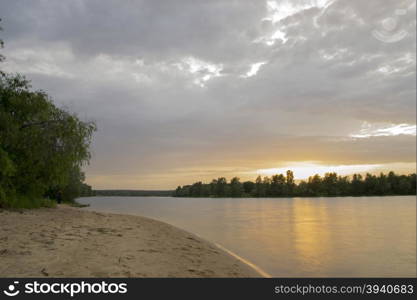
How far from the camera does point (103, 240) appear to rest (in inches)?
539

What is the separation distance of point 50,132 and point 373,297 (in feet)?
81.2

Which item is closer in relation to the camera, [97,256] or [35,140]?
[97,256]

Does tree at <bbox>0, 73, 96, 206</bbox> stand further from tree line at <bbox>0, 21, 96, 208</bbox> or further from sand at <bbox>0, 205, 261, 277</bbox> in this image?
sand at <bbox>0, 205, 261, 277</bbox>

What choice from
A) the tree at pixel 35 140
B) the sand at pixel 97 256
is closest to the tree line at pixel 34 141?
the tree at pixel 35 140

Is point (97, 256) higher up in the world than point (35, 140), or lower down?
lower down

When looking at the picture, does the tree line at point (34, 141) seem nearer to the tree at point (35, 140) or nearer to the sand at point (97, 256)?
the tree at point (35, 140)

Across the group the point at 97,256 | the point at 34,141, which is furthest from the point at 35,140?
the point at 97,256

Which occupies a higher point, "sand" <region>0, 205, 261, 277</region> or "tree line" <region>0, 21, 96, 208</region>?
"tree line" <region>0, 21, 96, 208</region>

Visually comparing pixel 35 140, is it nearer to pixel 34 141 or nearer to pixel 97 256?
pixel 34 141

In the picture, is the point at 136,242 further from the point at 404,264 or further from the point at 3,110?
the point at 3,110

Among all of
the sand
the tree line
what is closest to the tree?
the tree line

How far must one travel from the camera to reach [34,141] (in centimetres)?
2611

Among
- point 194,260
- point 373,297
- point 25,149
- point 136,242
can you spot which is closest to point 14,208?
point 25,149

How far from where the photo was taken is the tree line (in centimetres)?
2555
